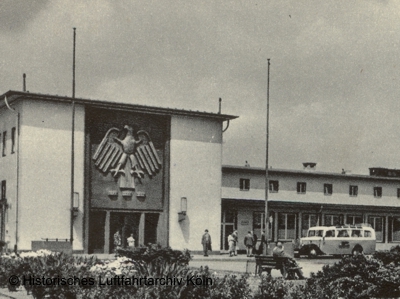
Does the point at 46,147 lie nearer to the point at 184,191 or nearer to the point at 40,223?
the point at 40,223

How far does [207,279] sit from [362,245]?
3005 centimetres

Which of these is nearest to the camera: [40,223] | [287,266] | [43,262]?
[43,262]

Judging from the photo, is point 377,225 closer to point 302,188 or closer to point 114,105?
point 302,188

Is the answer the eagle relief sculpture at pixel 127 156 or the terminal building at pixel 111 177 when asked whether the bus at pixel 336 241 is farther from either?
the eagle relief sculpture at pixel 127 156

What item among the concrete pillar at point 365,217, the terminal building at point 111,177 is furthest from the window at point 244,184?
the concrete pillar at point 365,217

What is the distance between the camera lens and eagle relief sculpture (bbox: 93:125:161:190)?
3888 centimetres

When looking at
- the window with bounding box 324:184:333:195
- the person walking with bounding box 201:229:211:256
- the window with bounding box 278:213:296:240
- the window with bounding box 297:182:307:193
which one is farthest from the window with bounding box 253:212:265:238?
the person walking with bounding box 201:229:211:256

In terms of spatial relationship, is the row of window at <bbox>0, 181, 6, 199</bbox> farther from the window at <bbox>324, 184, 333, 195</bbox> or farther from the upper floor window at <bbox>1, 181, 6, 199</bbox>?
the window at <bbox>324, 184, 333, 195</bbox>

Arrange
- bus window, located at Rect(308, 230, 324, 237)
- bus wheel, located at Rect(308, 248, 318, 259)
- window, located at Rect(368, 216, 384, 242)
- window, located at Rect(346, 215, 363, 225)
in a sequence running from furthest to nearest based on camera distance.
Result: window, located at Rect(368, 216, 384, 242) → window, located at Rect(346, 215, 363, 225) → bus window, located at Rect(308, 230, 324, 237) → bus wheel, located at Rect(308, 248, 318, 259)

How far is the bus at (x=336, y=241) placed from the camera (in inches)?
1476

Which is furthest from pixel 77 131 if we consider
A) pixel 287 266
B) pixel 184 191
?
pixel 287 266

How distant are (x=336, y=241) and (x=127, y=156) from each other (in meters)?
12.8

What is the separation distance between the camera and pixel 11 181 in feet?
123

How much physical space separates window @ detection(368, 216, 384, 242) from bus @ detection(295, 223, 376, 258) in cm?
1326
